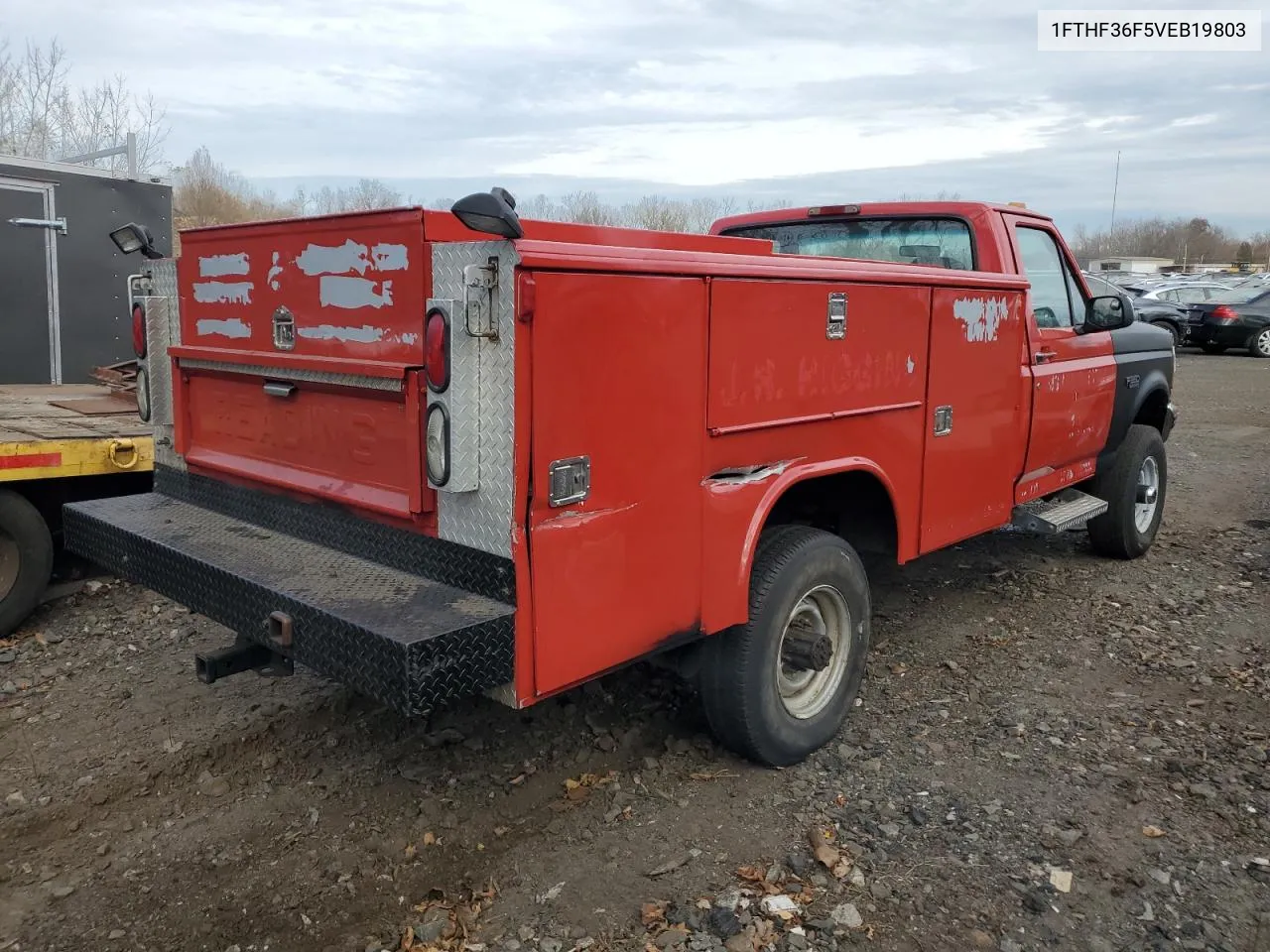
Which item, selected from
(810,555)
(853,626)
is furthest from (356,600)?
(853,626)

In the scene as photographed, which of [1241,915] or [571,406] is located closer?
[571,406]

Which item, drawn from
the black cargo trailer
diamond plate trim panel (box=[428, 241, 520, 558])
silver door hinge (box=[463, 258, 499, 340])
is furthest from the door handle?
silver door hinge (box=[463, 258, 499, 340])

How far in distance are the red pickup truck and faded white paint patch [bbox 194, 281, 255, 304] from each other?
1cm

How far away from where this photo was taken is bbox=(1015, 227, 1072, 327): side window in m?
5.27

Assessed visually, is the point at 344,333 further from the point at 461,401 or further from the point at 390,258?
the point at 461,401

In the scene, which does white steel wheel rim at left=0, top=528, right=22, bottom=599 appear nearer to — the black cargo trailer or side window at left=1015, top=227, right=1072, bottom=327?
the black cargo trailer

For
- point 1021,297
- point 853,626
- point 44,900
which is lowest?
point 44,900

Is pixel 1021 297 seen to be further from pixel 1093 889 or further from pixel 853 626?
pixel 1093 889

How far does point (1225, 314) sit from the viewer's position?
22.7 m

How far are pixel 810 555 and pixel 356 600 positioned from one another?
5.09 ft

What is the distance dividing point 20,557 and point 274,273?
2.53 meters

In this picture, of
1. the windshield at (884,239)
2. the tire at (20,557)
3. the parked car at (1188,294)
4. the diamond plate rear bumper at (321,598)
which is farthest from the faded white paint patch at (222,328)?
the parked car at (1188,294)

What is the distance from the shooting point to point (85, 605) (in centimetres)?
540

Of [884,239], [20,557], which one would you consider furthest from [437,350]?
[20,557]
